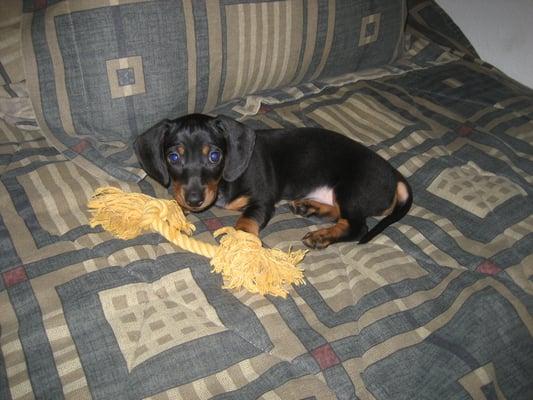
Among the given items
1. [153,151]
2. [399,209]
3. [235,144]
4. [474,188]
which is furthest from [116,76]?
[474,188]

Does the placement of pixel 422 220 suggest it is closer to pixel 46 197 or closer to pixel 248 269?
pixel 248 269

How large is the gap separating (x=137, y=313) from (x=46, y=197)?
2.10ft

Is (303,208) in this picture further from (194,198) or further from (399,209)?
(194,198)

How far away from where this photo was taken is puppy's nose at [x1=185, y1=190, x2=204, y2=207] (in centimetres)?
171

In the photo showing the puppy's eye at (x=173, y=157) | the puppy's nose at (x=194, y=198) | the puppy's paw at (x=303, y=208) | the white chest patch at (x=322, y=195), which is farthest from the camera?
the white chest patch at (x=322, y=195)

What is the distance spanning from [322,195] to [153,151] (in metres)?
0.92

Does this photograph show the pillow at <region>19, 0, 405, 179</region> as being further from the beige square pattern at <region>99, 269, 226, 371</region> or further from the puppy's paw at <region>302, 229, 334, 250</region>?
the puppy's paw at <region>302, 229, 334, 250</region>

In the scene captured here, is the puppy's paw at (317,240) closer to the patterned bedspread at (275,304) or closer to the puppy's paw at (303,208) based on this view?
the patterned bedspread at (275,304)

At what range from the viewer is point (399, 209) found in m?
1.94

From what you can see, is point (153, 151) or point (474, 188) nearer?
point (153, 151)

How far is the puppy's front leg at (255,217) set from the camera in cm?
177

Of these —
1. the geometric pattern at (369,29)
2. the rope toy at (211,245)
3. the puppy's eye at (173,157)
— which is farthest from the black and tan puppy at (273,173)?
the geometric pattern at (369,29)

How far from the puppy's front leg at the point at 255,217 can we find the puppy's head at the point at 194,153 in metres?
0.16

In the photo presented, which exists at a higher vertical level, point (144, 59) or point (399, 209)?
point (144, 59)
